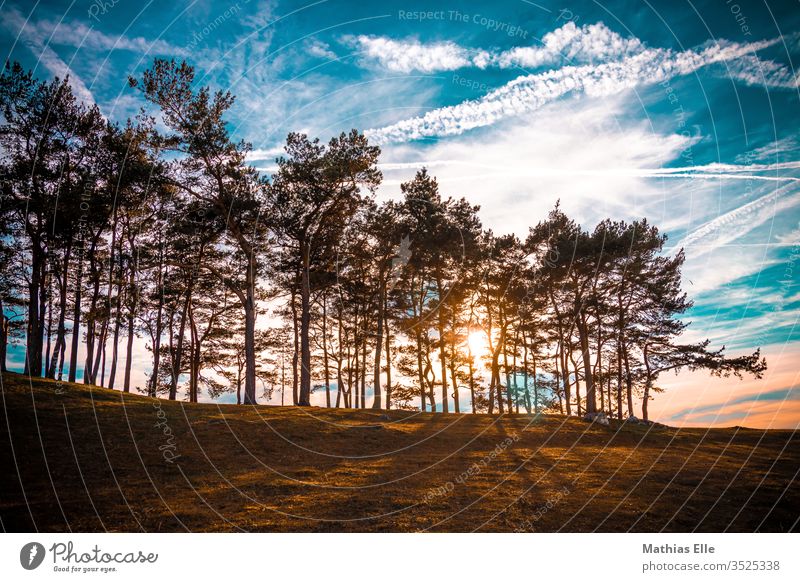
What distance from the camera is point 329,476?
1372 cm

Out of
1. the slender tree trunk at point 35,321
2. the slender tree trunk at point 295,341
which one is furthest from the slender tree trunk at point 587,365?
the slender tree trunk at point 35,321

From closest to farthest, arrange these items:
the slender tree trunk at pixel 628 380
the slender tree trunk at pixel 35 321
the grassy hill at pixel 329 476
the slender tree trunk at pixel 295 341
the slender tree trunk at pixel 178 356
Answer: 1. the grassy hill at pixel 329 476
2. the slender tree trunk at pixel 35 321
3. the slender tree trunk at pixel 628 380
4. the slender tree trunk at pixel 178 356
5. the slender tree trunk at pixel 295 341

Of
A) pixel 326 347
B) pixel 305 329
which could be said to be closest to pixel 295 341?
pixel 326 347

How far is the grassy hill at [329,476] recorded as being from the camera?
9664 mm

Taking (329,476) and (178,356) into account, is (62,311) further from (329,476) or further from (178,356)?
(329,476)

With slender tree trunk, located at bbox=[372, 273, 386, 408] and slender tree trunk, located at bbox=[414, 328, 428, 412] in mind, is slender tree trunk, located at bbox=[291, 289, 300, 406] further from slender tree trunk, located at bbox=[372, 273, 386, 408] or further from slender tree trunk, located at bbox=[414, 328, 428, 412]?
slender tree trunk, located at bbox=[414, 328, 428, 412]

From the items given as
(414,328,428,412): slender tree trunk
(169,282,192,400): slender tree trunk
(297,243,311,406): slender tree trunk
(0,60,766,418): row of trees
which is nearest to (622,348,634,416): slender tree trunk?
(0,60,766,418): row of trees

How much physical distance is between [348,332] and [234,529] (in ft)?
113

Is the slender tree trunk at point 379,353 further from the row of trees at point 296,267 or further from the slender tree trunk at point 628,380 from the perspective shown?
the slender tree trunk at point 628,380

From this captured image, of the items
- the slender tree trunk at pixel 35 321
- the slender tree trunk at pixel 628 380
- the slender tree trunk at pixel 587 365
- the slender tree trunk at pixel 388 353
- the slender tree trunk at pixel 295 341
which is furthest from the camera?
the slender tree trunk at pixel 295 341

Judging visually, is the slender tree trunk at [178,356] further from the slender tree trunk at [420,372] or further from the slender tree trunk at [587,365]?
the slender tree trunk at [587,365]

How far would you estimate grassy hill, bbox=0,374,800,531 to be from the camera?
9.66 metres

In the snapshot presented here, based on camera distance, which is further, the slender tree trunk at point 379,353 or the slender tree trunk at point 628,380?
the slender tree trunk at point 628,380

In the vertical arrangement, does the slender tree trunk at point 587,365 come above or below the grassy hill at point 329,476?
above
